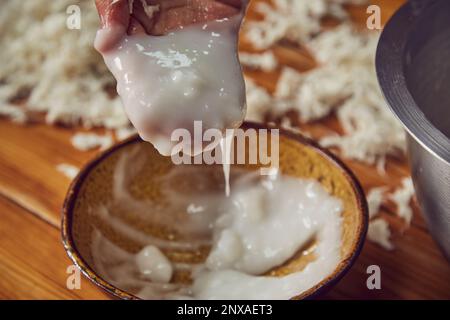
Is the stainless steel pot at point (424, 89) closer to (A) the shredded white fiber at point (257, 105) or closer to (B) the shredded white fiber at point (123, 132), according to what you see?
(A) the shredded white fiber at point (257, 105)

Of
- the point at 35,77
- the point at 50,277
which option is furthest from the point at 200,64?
the point at 35,77

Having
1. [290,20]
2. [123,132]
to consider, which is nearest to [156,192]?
[123,132]

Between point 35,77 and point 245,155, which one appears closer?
point 245,155

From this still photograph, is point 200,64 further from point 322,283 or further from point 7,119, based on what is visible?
point 7,119

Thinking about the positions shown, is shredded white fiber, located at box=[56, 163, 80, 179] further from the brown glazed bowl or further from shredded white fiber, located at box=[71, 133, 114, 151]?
the brown glazed bowl

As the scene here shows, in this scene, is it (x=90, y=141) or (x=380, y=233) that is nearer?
(x=380, y=233)

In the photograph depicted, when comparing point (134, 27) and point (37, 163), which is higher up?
point (134, 27)

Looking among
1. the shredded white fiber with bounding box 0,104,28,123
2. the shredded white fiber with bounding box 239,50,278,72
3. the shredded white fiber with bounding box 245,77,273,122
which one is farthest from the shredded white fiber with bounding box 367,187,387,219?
the shredded white fiber with bounding box 0,104,28,123

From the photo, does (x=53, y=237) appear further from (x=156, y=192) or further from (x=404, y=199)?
(x=404, y=199)
